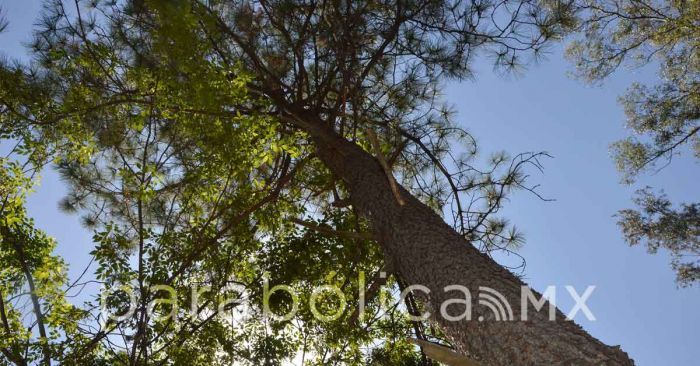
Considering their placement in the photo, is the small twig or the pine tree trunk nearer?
the pine tree trunk

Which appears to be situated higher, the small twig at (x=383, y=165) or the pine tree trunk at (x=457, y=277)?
the small twig at (x=383, y=165)

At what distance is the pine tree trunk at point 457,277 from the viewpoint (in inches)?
80.9

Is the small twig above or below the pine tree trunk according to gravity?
above

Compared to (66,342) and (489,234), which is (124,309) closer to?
(66,342)

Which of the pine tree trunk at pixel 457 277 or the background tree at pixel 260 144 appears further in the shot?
the background tree at pixel 260 144

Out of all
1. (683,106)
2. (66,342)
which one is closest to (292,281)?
(66,342)

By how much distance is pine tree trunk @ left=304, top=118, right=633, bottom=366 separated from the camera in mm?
2056

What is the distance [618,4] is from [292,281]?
6.96 meters
